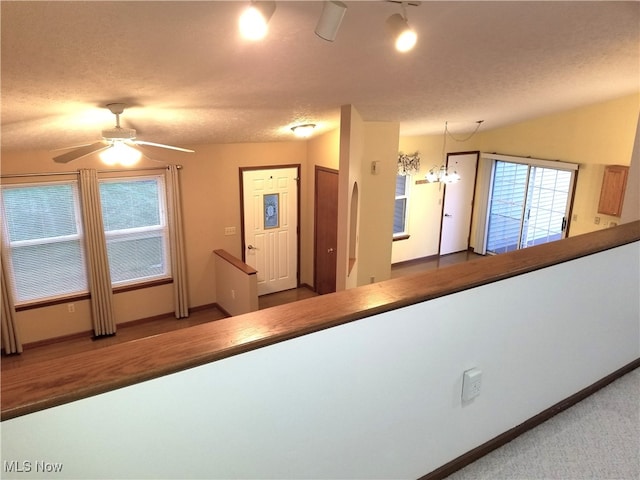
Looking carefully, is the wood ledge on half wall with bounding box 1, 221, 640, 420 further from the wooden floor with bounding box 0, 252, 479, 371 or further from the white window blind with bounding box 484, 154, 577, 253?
the white window blind with bounding box 484, 154, 577, 253

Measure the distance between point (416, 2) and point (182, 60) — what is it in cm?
137

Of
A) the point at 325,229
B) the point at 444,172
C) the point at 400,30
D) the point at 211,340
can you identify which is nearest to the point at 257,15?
the point at 400,30

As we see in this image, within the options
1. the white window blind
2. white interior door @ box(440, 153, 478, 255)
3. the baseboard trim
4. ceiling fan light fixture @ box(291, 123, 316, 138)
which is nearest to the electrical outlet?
the baseboard trim

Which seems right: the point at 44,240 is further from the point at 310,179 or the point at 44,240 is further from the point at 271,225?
the point at 310,179

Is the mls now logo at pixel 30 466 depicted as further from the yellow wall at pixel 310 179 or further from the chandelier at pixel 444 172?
the chandelier at pixel 444 172

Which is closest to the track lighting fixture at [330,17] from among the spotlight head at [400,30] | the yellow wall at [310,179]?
the spotlight head at [400,30]

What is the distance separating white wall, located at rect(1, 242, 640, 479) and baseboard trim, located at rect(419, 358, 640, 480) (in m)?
0.02

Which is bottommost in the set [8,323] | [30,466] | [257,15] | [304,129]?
[8,323]

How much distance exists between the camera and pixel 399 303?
4.28ft

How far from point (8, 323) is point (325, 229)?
4.01 m

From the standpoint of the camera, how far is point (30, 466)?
0.85 metres

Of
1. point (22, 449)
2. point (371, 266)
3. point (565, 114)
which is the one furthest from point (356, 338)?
point (565, 114)

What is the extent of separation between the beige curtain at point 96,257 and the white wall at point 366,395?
491 cm

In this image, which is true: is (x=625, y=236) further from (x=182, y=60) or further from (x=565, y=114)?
(x=565, y=114)
